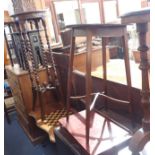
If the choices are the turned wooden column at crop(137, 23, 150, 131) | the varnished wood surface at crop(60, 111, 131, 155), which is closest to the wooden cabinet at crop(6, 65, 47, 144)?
the varnished wood surface at crop(60, 111, 131, 155)

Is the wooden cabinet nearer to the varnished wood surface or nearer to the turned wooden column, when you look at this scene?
the varnished wood surface

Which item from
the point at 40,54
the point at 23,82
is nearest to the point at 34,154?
the point at 23,82

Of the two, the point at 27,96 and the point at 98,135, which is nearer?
the point at 98,135

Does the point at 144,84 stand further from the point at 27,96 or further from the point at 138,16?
the point at 27,96

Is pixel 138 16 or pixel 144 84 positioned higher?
pixel 138 16

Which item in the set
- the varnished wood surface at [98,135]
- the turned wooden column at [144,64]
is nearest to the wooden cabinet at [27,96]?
the varnished wood surface at [98,135]

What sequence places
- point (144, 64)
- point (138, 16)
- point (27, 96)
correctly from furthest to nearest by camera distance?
point (27, 96) → point (144, 64) → point (138, 16)

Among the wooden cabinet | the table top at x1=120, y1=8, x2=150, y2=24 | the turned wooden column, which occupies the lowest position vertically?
the wooden cabinet

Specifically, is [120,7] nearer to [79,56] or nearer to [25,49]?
[79,56]

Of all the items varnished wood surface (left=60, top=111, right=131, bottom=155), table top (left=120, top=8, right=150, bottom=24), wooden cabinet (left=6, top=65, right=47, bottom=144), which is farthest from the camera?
wooden cabinet (left=6, top=65, right=47, bottom=144)

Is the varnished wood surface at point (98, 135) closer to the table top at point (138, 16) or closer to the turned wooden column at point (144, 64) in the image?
the turned wooden column at point (144, 64)

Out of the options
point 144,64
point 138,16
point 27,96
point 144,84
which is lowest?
point 27,96

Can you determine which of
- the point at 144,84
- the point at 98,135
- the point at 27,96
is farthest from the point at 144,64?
the point at 27,96
